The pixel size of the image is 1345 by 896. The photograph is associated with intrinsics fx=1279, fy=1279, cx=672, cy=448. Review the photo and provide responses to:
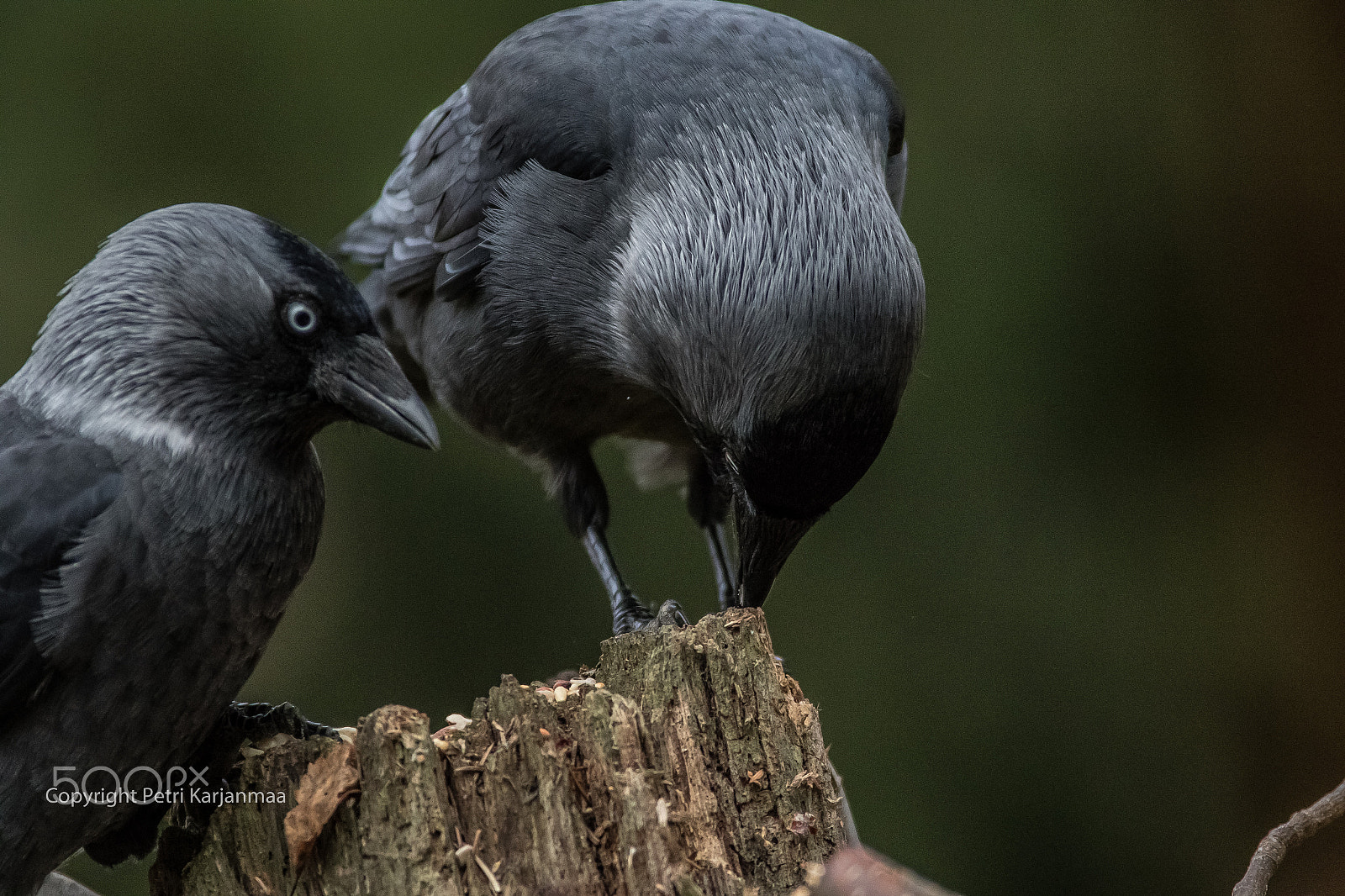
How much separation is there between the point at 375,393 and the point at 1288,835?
1388mm

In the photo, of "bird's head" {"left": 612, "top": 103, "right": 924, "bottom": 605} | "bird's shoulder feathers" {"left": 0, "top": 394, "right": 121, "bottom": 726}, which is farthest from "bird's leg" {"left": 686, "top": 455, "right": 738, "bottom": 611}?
"bird's shoulder feathers" {"left": 0, "top": 394, "right": 121, "bottom": 726}

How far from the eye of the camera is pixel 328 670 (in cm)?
392

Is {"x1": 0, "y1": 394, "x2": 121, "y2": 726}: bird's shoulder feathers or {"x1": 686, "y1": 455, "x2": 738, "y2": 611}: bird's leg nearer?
{"x1": 0, "y1": 394, "x2": 121, "y2": 726}: bird's shoulder feathers

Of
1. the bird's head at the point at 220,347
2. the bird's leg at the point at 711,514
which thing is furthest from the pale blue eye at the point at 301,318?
the bird's leg at the point at 711,514

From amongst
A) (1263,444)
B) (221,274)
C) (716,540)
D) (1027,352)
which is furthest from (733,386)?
(1263,444)

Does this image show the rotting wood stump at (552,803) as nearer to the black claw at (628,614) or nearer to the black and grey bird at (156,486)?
the black and grey bird at (156,486)

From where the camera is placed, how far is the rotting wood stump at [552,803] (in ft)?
4.96

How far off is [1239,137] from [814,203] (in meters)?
2.69

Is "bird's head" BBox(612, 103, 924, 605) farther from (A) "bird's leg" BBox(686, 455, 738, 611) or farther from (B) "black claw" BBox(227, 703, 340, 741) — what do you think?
(B) "black claw" BBox(227, 703, 340, 741)

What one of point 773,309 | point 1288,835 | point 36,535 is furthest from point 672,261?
point 1288,835

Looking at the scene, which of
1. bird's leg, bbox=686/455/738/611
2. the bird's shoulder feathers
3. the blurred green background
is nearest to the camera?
the bird's shoulder feathers

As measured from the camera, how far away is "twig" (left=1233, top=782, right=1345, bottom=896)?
67.3 inches

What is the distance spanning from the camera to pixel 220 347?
174 cm

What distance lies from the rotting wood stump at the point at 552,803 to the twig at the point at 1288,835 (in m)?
0.56
